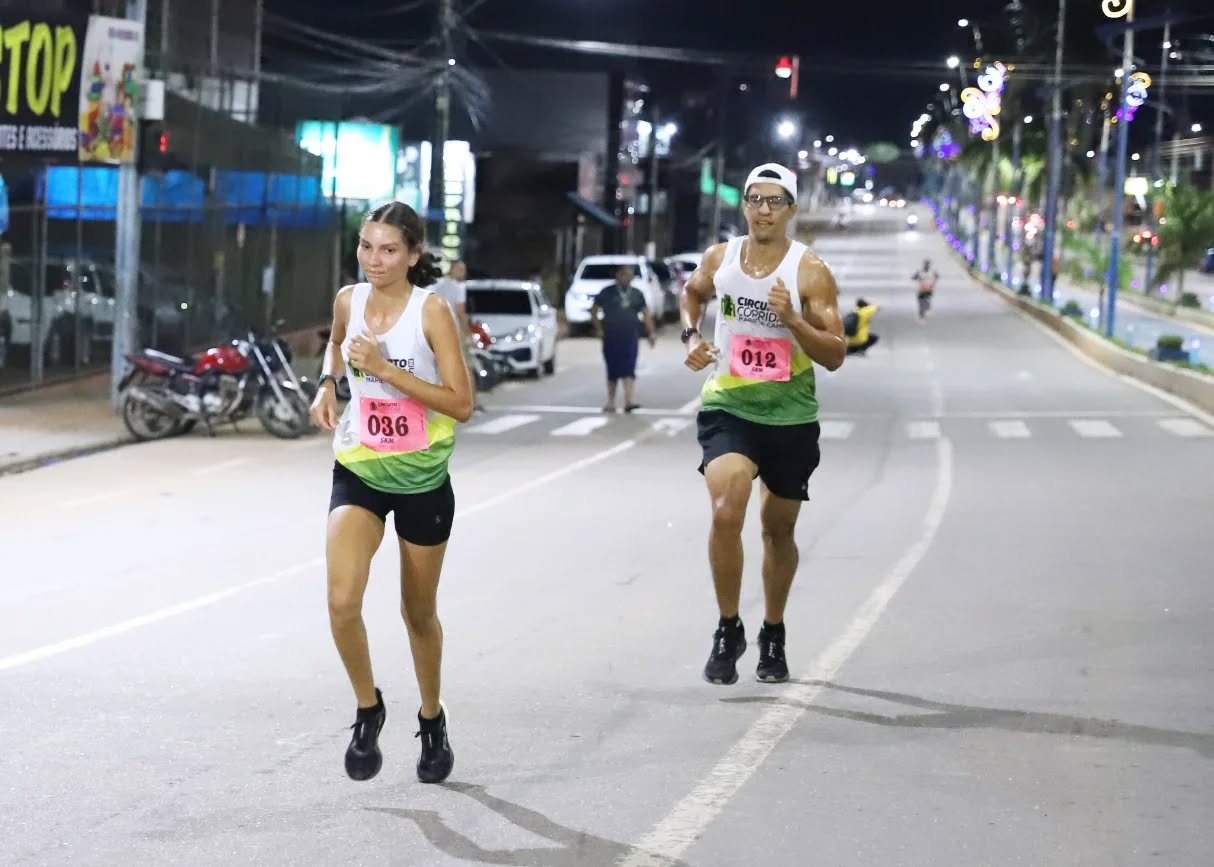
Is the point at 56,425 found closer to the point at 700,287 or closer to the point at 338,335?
the point at 700,287

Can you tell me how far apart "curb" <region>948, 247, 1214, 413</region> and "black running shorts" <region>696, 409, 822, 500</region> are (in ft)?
66.6

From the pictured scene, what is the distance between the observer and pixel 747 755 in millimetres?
7164

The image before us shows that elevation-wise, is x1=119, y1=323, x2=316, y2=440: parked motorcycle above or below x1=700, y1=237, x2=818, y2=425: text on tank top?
below

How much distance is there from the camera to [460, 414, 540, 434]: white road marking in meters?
23.5

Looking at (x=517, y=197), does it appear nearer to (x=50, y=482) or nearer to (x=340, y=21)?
(x=340, y=21)

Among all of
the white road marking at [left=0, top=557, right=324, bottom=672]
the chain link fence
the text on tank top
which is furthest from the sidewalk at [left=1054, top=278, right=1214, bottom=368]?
the text on tank top

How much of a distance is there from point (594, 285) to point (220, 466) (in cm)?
2806

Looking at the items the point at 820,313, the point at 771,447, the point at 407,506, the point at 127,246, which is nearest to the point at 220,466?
the point at 127,246

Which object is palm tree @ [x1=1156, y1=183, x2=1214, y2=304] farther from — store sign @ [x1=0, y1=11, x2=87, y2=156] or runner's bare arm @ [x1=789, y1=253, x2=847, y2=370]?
runner's bare arm @ [x1=789, y1=253, x2=847, y2=370]

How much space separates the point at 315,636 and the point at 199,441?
40.0ft

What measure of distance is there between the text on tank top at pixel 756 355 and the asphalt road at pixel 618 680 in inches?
46.1

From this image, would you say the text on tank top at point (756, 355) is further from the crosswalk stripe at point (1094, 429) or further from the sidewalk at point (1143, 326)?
the sidewalk at point (1143, 326)

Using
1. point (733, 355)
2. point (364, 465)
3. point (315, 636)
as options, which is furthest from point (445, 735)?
point (315, 636)

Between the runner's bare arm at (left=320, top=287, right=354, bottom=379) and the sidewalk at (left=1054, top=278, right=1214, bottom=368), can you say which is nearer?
the runner's bare arm at (left=320, top=287, right=354, bottom=379)
